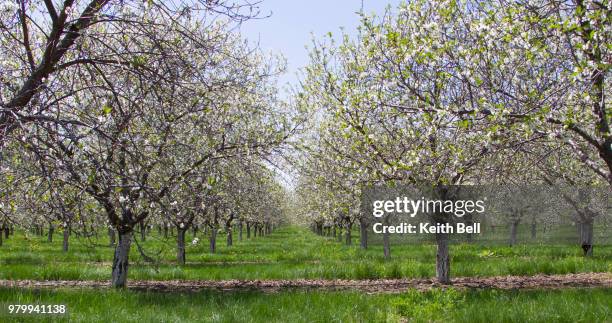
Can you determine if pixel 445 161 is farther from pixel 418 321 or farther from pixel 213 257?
pixel 213 257

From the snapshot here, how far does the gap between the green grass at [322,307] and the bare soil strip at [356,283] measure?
6.09 feet

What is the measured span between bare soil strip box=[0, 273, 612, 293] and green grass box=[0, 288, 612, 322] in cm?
186

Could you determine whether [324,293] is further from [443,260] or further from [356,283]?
[443,260]

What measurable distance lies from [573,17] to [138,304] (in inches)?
316

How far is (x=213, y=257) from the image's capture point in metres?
19.6

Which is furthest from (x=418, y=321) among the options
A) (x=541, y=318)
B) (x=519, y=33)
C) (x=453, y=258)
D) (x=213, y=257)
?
(x=213, y=257)

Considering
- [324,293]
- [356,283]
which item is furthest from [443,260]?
[324,293]

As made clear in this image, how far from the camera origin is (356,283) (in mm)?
12039

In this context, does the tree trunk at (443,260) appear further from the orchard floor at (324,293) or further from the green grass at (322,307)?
the green grass at (322,307)

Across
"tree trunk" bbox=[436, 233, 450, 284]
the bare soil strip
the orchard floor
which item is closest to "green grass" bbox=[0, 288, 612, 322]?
the orchard floor

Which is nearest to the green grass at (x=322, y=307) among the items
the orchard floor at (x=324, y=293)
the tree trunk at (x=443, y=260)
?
the orchard floor at (x=324, y=293)

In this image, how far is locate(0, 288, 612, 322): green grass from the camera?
717cm

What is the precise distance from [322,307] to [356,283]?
13.3 feet

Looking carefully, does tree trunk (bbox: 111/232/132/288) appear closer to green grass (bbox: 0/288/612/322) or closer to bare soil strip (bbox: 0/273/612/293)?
bare soil strip (bbox: 0/273/612/293)
